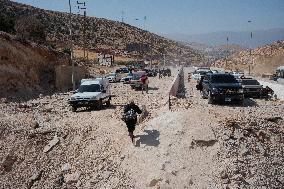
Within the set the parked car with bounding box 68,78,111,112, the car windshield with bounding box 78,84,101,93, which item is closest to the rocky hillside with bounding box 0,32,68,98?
the car windshield with bounding box 78,84,101,93

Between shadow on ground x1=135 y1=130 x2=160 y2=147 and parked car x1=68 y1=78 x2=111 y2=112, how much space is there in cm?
877

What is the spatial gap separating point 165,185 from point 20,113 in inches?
563

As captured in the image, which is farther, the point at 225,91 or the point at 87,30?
the point at 87,30

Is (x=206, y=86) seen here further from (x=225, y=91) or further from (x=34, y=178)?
(x=34, y=178)

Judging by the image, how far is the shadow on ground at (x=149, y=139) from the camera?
1619 cm

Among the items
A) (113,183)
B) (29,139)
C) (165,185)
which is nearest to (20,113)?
(29,139)

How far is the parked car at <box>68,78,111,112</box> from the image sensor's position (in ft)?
83.6

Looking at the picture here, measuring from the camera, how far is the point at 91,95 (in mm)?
25734

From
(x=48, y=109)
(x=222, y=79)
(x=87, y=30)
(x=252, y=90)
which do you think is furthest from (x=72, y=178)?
(x=87, y=30)

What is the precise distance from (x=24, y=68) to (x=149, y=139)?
76.2ft

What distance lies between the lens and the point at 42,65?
4141 centimetres

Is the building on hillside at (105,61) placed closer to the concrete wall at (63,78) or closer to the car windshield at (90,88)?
the concrete wall at (63,78)

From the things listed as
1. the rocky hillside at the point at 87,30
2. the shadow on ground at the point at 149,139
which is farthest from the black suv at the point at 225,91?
the rocky hillside at the point at 87,30

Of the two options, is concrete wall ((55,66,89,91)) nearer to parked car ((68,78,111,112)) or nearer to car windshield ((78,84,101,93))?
parked car ((68,78,111,112))
